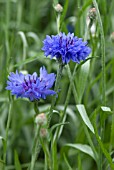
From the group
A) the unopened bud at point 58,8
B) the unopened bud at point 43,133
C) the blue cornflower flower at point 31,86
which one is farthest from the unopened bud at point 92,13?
the unopened bud at point 43,133

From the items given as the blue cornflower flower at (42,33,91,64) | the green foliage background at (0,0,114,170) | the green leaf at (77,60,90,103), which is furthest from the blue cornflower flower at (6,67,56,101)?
the green foliage background at (0,0,114,170)

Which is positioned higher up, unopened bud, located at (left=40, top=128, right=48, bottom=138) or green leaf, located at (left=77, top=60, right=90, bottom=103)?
green leaf, located at (left=77, top=60, right=90, bottom=103)

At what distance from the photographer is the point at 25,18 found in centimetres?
223

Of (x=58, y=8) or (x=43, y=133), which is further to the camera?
(x=58, y=8)

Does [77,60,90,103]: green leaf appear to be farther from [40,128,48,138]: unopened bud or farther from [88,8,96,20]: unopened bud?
[40,128,48,138]: unopened bud

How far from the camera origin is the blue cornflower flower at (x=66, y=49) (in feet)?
2.88

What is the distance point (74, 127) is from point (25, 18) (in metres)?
0.85

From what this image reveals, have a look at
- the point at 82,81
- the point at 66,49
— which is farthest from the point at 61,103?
the point at 66,49

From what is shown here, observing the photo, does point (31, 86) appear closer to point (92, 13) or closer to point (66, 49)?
point (66, 49)

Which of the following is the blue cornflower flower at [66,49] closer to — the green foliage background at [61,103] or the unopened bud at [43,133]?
the unopened bud at [43,133]

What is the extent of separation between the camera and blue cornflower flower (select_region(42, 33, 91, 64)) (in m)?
0.88

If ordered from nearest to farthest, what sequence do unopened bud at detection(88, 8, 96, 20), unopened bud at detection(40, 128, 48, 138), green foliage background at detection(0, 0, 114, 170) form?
unopened bud at detection(40, 128, 48, 138) < unopened bud at detection(88, 8, 96, 20) < green foliage background at detection(0, 0, 114, 170)

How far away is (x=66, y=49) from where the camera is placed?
882mm

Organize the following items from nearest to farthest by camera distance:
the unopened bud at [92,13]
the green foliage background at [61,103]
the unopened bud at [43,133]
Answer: the unopened bud at [43,133]
the unopened bud at [92,13]
the green foliage background at [61,103]
